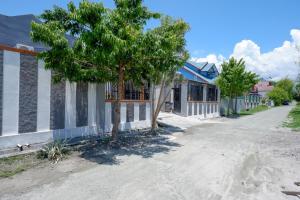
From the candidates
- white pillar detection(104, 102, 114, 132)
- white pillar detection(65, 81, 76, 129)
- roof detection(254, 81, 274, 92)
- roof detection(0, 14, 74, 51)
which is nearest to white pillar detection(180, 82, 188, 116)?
white pillar detection(104, 102, 114, 132)

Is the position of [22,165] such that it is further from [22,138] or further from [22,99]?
[22,99]

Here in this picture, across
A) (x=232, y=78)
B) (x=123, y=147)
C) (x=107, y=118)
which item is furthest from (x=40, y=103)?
(x=232, y=78)

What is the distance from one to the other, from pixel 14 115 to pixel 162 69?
5.16 metres

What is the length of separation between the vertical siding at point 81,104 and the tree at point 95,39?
854 mm

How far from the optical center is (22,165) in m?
7.33

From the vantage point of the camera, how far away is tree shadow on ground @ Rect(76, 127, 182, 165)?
862 cm

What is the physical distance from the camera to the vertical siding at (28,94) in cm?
890

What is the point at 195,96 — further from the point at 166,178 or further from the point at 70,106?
the point at 166,178

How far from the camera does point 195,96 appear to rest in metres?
25.6

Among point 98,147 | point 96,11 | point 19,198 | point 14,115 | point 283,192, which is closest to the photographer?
point 19,198

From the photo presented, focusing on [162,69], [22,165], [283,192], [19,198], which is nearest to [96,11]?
[162,69]

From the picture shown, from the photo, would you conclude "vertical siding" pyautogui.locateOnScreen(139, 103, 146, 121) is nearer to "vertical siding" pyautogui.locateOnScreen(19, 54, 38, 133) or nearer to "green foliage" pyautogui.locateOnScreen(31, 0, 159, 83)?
"green foliage" pyautogui.locateOnScreen(31, 0, 159, 83)

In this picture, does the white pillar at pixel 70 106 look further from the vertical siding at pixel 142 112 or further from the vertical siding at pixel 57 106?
the vertical siding at pixel 142 112

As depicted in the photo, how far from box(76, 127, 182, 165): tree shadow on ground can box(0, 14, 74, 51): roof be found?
17.8 ft
